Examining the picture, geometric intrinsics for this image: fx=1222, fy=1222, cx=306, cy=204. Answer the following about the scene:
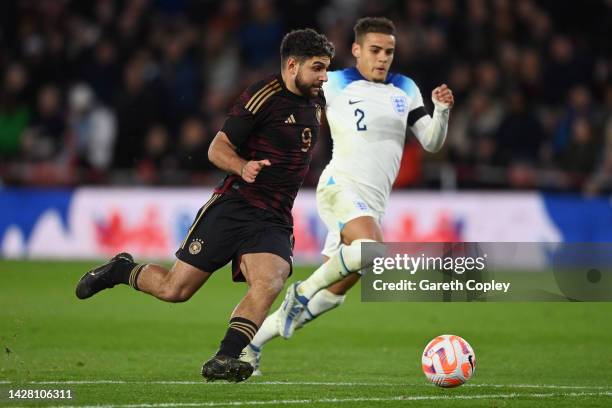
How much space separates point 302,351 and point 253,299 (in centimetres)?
266

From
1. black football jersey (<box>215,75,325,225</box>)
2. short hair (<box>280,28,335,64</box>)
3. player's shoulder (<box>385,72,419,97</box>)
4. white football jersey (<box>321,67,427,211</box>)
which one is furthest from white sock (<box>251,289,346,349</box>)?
short hair (<box>280,28,335,64</box>)

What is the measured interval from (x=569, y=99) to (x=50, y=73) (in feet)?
28.2

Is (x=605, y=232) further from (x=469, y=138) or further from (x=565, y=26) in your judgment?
(x=565, y=26)

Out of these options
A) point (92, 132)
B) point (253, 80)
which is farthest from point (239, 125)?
point (92, 132)

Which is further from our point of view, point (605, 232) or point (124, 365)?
point (605, 232)

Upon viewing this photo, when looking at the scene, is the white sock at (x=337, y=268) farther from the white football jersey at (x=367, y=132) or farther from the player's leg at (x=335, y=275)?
the white football jersey at (x=367, y=132)

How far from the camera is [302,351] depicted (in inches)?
399

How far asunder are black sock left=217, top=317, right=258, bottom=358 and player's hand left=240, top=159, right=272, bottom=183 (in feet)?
2.85

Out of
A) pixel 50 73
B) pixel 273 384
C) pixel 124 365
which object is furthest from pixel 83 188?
pixel 273 384

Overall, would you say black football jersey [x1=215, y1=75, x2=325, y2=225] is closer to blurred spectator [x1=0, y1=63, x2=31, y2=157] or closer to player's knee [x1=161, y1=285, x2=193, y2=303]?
player's knee [x1=161, y1=285, x2=193, y2=303]

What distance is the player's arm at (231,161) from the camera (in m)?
7.36

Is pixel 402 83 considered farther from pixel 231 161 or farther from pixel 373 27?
pixel 231 161

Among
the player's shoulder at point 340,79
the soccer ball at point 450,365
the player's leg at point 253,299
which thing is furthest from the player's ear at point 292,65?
the soccer ball at point 450,365

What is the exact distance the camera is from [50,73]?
20.6 m
